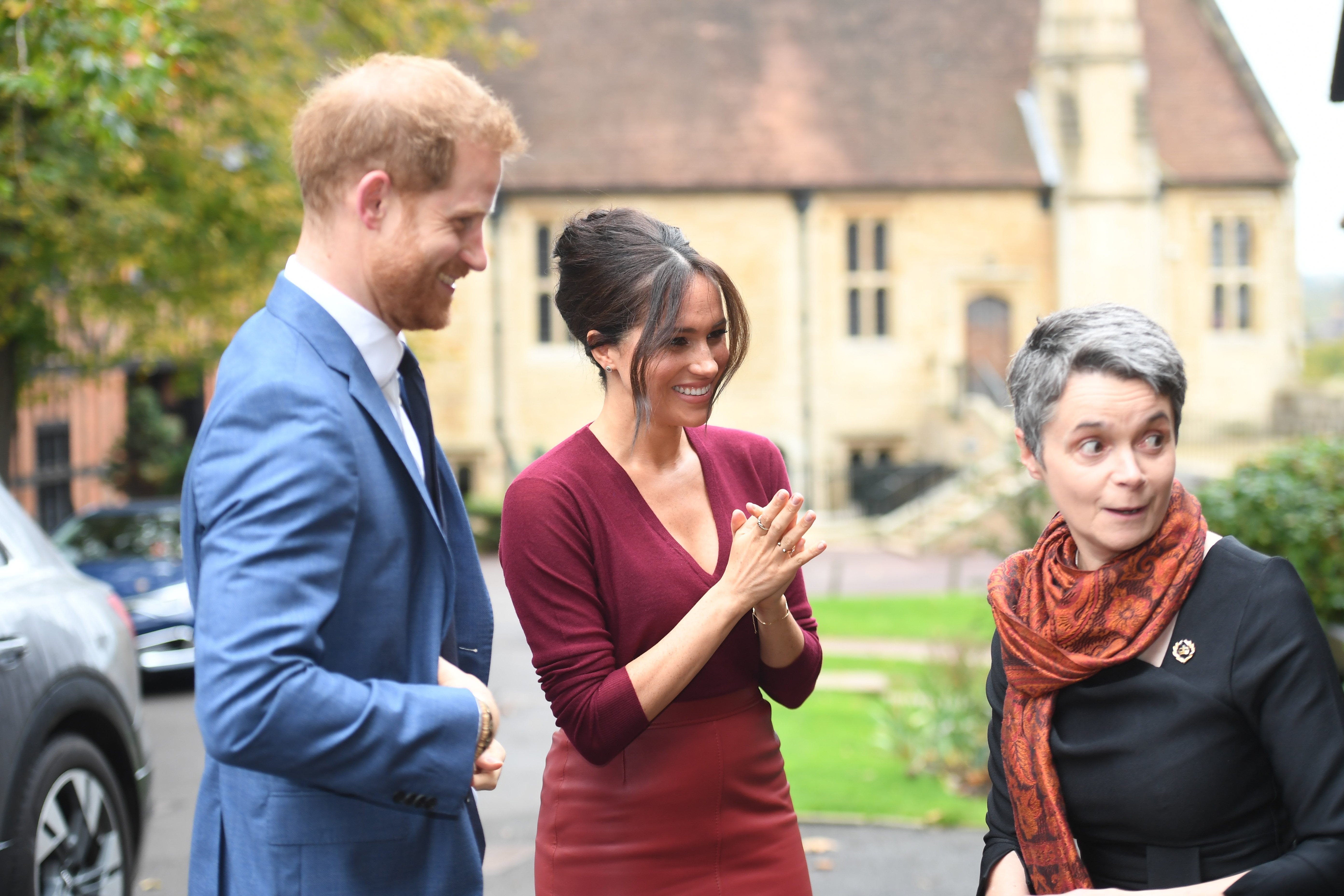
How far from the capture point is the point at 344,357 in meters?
2.10

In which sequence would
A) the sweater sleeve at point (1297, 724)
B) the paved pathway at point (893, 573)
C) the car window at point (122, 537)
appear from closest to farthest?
the sweater sleeve at point (1297, 724)
the car window at point (122, 537)
the paved pathway at point (893, 573)

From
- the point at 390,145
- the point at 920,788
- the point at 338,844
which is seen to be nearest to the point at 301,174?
the point at 390,145

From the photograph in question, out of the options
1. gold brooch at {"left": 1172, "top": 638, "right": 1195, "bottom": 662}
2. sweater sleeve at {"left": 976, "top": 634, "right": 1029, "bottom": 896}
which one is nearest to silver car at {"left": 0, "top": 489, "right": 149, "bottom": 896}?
sweater sleeve at {"left": 976, "top": 634, "right": 1029, "bottom": 896}

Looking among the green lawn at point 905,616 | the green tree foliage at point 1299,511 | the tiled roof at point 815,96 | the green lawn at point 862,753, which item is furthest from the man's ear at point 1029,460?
the tiled roof at point 815,96

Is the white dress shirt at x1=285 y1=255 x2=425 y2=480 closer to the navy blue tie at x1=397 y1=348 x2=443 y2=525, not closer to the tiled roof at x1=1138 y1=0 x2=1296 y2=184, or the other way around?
the navy blue tie at x1=397 y1=348 x2=443 y2=525

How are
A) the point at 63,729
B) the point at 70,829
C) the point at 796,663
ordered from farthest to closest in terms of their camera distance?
1. the point at 63,729
2. the point at 70,829
3. the point at 796,663

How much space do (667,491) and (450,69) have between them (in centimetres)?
113

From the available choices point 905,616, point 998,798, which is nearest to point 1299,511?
point 998,798

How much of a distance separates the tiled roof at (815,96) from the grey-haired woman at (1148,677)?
25.1 m

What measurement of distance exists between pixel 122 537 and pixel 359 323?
10035 mm

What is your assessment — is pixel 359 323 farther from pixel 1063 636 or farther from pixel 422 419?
pixel 1063 636

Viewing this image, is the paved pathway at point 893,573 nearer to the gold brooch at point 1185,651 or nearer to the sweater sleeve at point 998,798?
the sweater sleeve at point 998,798

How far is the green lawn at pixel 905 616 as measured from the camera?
1327cm

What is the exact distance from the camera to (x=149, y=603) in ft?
33.2
